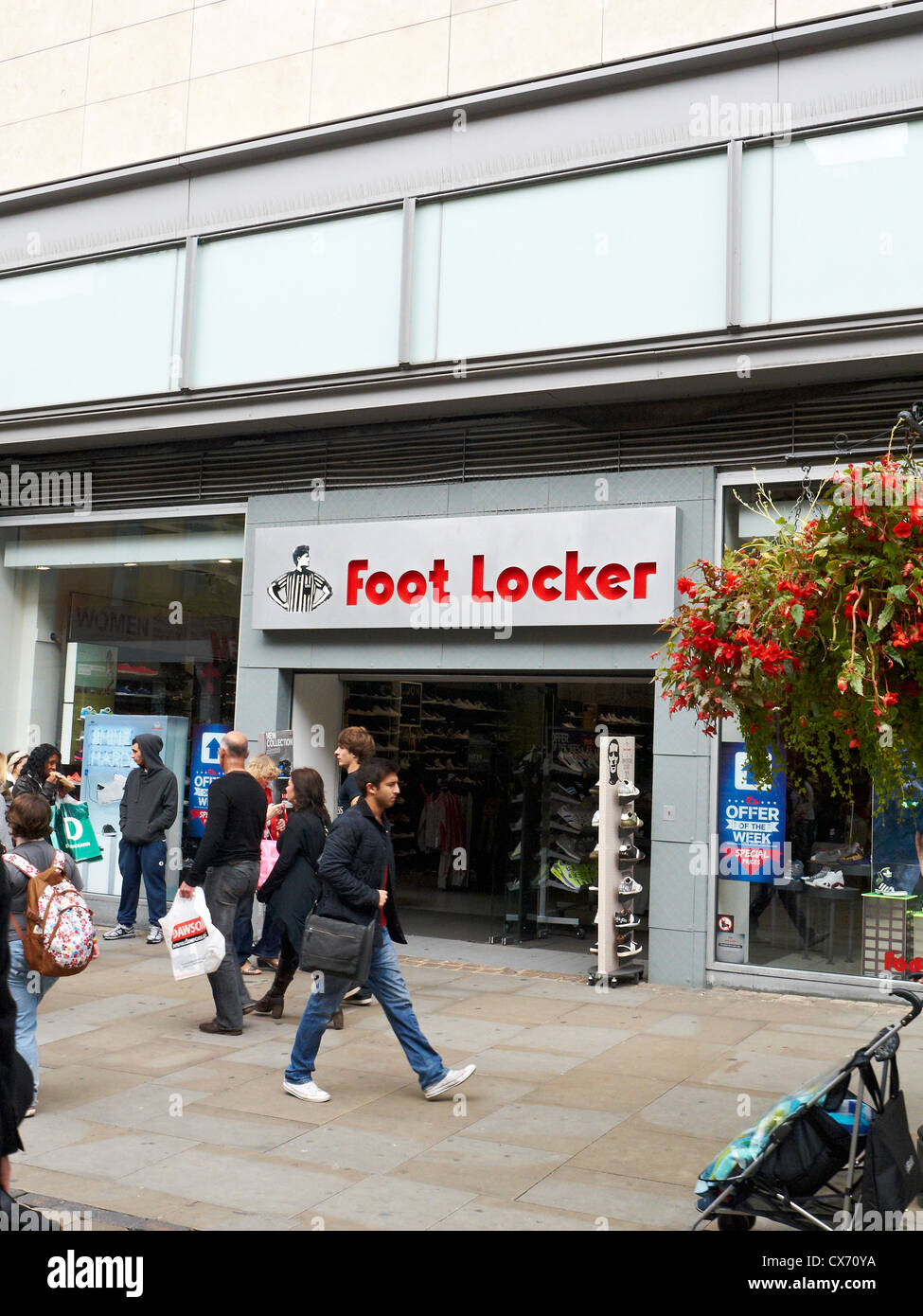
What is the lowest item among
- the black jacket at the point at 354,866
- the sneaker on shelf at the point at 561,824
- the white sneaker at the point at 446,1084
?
the white sneaker at the point at 446,1084

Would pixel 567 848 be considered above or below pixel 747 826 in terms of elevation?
below

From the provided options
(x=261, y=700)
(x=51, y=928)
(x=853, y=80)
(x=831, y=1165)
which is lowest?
(x=831, y=1165)

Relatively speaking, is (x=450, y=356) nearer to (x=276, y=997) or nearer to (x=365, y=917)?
(x=276, y=997)

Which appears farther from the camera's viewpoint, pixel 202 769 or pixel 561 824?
pixel 202 769

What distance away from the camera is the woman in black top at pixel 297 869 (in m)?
8.52

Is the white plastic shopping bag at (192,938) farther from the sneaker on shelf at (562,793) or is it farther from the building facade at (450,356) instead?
the sneaker on shelf at (562,793)

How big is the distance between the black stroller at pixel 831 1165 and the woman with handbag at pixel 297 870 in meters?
4.37

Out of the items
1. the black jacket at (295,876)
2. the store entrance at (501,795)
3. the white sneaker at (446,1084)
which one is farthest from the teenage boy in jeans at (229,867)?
the store entrance at (501,795)

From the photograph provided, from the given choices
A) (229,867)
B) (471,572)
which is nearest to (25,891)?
(229,867)

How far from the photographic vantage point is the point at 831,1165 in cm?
446

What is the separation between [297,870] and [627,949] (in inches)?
134

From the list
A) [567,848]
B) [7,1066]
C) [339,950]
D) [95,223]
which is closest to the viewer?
[7,1066]

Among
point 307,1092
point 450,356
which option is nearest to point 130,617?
point 450,356

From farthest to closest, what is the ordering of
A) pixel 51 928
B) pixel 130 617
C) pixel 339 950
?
pixel 130 617
pixel 339 950
pixel 51 928
